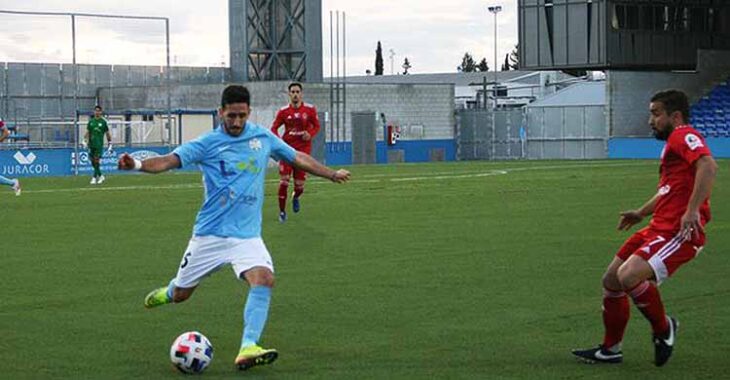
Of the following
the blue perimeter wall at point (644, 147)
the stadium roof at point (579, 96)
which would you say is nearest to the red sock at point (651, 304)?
the blue perimeter wall at point (644, 147)

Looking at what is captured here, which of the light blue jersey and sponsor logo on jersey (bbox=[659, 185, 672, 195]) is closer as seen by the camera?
sponsor logo on jersey (bbox=[659, 185, 672, 195])

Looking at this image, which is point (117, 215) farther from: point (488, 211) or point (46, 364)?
point (46, 364)

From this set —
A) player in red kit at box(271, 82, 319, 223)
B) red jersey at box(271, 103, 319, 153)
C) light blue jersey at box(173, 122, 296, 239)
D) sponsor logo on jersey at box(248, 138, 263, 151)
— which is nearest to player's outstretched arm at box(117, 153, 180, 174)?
light blue jersey at box(173, 122, 296, 239)

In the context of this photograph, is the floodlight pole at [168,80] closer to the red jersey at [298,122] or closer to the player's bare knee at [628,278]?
the red jersey at [298,122]

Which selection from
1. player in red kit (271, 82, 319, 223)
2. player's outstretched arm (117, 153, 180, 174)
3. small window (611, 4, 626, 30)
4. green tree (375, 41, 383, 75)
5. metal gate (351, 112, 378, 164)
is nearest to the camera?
player's outstretched arm (117, 153, 180, 174)

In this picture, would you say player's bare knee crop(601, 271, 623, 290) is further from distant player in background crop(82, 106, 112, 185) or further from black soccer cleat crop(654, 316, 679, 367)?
distant player in background crop(82, 106, 112, 185)

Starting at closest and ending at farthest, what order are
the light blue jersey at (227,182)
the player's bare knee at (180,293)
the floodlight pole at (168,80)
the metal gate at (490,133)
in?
the light blue jersey at (227,182), the player's bare knee at (180,293), the floodlight pole at (168,80), the metal gate at (490,133)

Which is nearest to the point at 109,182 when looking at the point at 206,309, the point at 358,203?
the point at 358,203

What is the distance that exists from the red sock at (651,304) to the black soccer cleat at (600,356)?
1.19 ft

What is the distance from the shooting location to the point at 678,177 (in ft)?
31.0

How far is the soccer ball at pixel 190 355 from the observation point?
934 centimetres

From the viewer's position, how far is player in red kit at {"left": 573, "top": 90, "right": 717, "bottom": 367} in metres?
9.27

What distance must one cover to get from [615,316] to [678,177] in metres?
1.04

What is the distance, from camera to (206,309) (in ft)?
41.0
